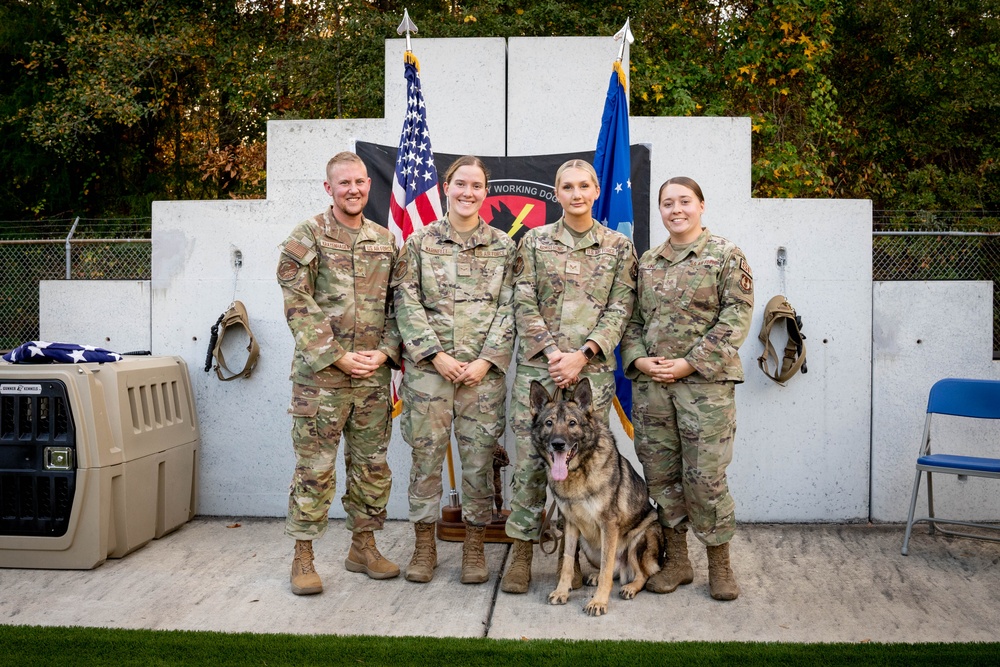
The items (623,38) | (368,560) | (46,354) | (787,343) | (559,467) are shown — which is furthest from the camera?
(787,343)

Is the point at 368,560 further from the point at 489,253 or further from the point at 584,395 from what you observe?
the point at 489,253

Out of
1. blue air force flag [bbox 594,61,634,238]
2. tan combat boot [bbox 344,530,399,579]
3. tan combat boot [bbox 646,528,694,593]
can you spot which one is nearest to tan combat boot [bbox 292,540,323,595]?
tan combat boot [bbox 344,530,399,579]

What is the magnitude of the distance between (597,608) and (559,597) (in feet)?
0.72

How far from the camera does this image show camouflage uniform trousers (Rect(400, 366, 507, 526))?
4098mm

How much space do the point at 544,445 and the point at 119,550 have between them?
260cm

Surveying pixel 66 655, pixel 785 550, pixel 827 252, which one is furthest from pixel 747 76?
pixel 66 655

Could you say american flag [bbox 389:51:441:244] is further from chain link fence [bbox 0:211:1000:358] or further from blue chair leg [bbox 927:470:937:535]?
blue chair leg [bbox 927:470:937:535]

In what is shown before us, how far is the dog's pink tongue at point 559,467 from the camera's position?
3.71 meters

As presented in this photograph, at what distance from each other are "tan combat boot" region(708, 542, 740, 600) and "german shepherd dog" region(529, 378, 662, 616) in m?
0.28

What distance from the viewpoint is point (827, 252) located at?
17.6 ft

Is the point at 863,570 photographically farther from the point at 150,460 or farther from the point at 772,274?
the point at 150,460

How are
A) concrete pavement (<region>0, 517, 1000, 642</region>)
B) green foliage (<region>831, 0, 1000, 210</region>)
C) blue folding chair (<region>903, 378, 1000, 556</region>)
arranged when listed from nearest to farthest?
concrete pavement (<region>0, 517, 1000, 642</region>)
blue folding chair (<region>903, 378, 1000, 556</region>)
green foliage (<region>831, 0, 1000, 210</region>)

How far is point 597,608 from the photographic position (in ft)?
12.2

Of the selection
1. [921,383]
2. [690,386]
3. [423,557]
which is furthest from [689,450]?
[921,383]
